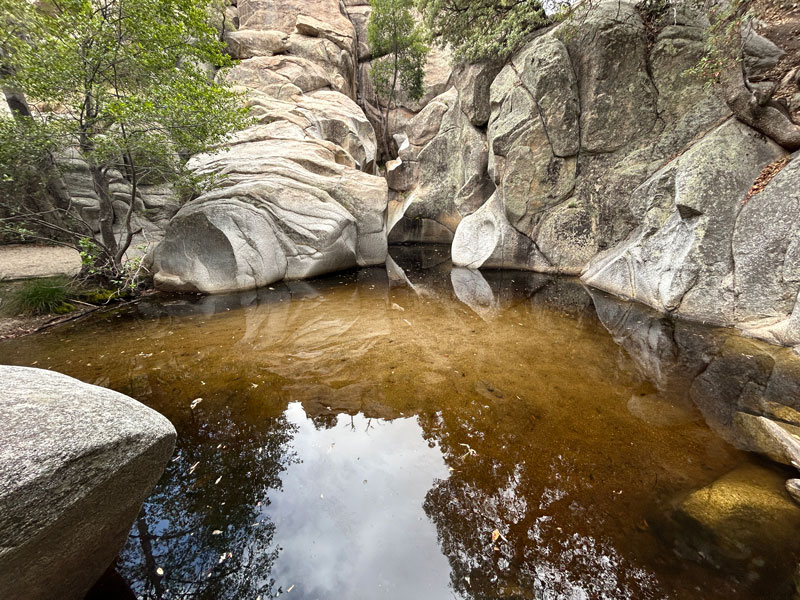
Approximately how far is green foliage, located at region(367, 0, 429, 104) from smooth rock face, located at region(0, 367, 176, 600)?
24.9 m

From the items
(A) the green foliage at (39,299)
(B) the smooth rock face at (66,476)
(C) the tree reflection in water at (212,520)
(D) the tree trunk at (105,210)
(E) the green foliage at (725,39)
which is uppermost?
(E) the green foliage at (725,39)

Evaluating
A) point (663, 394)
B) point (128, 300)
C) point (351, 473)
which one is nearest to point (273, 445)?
point (351, 473)

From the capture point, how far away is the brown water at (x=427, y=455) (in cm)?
205

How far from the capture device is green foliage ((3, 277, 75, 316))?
5.98 metres

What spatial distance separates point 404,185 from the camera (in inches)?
840

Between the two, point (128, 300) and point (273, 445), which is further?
point (128, 300)

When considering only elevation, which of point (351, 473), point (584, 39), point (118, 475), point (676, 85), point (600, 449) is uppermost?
point (584, 39)

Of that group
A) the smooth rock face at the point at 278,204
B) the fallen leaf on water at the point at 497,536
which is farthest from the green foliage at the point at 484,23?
the fallen leaf on water at the point at 497,536

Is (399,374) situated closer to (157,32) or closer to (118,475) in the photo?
(118,475)

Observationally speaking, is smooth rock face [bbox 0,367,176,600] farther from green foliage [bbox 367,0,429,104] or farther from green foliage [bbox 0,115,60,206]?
green foliage [bbox 367,0,429,104]

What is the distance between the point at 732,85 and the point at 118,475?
10.1 m

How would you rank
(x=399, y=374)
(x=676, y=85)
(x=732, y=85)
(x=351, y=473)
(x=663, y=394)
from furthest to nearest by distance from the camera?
(x=676, y=85) < (x=732, y=85) < (x=399, y=374) < (x=663, y=394) < (x=351, y=473)

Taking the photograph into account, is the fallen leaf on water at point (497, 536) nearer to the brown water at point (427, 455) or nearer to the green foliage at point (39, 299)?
the brown water at point (427, 455)

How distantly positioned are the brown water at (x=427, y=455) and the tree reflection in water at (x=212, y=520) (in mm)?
14
